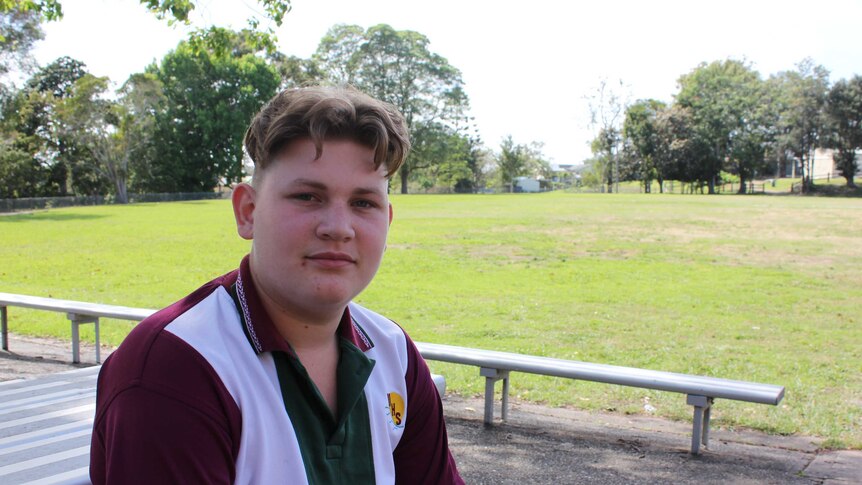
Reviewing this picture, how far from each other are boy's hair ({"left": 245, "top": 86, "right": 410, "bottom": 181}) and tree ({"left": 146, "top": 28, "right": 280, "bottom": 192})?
63909mm

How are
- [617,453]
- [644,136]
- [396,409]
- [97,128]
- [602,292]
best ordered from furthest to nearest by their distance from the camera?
[644,136] → [97,128] → [602,292] → [617,453] → [396,409]

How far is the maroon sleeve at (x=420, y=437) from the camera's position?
1.97m

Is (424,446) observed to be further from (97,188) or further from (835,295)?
(97,188)

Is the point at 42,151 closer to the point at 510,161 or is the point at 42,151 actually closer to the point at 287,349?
the point at 510,161

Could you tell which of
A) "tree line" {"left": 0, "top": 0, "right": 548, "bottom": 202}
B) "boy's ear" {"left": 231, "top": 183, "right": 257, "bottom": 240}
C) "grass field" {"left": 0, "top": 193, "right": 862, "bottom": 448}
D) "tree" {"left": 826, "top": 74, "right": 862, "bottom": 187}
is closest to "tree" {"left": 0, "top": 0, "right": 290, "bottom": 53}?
"grass field" {"left": 0, "top": 193, "right": 862, "bottom": 448}

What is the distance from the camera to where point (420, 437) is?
6.52 ft

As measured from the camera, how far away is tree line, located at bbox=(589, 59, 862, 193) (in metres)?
64.9

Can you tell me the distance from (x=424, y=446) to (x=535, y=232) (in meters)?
24.0

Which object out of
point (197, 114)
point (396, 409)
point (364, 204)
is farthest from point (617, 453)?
point (197, 114)

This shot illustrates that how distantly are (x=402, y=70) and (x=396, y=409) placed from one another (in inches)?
3106

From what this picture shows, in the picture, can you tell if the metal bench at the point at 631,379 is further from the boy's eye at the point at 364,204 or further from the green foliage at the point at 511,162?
the green foliage at the point at 511,162

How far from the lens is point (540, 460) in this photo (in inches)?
189

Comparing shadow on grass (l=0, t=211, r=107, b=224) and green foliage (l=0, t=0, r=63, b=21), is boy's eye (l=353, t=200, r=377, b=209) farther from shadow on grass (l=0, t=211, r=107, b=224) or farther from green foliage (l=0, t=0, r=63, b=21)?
shadow on grass (l=0, t=211, r=107, b=224)

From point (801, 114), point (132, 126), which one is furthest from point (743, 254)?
point (801, 114)
